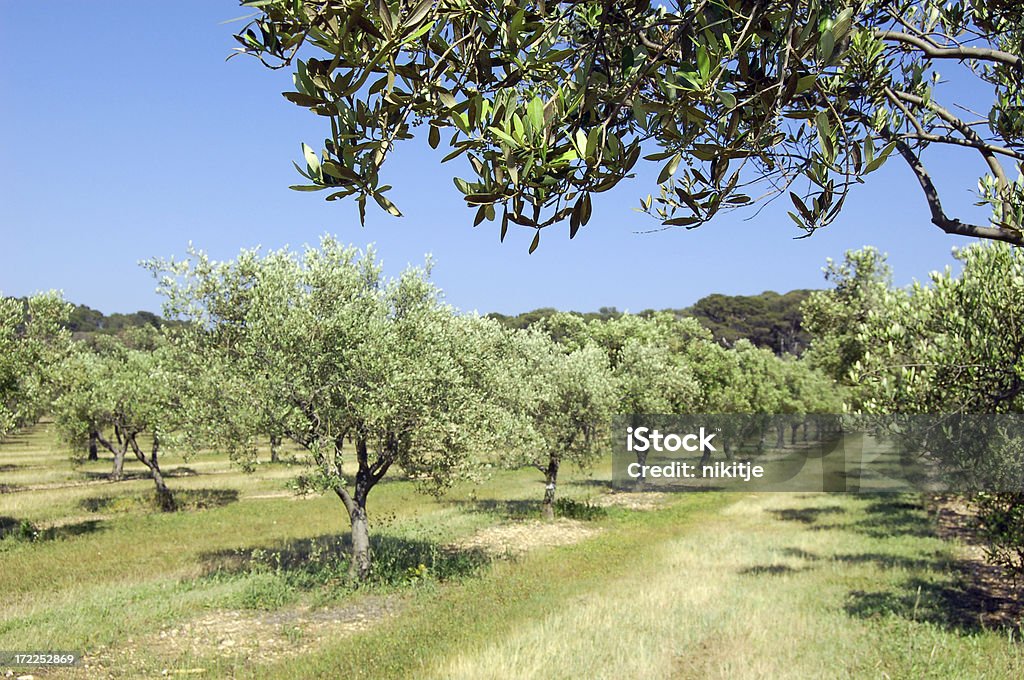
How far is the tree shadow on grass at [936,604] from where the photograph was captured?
16.1m

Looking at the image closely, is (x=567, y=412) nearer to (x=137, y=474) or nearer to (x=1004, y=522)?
(x=1004, y=522)

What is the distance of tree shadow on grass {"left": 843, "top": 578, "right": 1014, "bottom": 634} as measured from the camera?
16.1 meters

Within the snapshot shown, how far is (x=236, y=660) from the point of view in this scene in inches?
552

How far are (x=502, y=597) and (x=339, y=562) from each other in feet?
19.4

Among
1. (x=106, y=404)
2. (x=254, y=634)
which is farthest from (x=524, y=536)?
(x=106, y=404)

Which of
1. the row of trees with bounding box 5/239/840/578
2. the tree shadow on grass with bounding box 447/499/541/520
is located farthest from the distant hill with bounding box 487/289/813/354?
the row of trees with bounding box 5/239/840/578

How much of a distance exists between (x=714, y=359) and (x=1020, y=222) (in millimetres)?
55471

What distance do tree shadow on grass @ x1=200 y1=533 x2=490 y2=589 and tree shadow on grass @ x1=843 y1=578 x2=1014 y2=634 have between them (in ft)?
39.2

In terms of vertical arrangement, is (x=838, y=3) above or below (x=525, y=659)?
above

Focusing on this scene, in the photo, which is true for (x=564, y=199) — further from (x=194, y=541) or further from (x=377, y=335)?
(x=194, y=541)

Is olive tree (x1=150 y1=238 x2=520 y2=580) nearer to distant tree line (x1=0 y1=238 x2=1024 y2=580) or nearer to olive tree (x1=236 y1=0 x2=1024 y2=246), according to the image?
distant tree line (x1=0 y1=238 x2=1024 y2=580)

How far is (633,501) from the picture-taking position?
41438mm

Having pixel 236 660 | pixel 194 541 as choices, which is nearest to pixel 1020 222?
pixel 236 660

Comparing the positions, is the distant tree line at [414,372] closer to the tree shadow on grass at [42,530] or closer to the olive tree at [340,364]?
the olive tree at [340,364]
